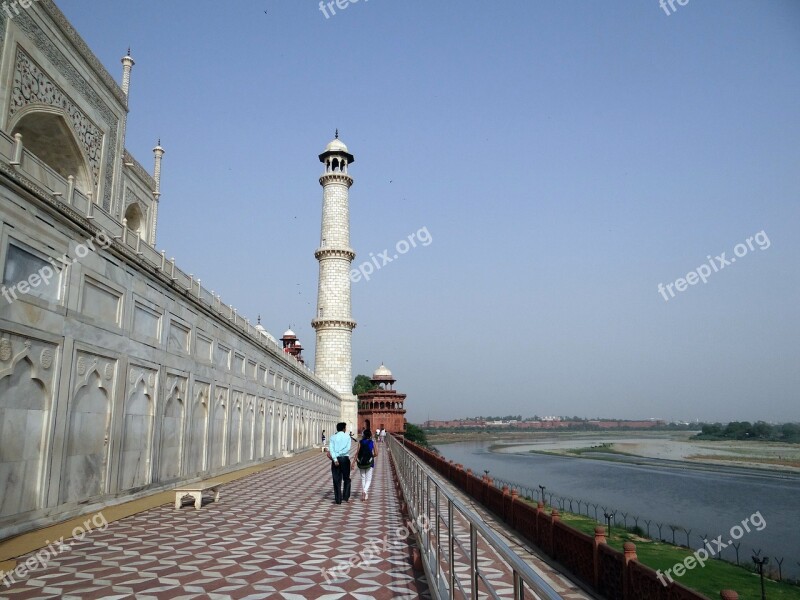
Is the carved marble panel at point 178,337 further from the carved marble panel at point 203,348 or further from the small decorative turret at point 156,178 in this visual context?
the small decorative turret at point 156,178

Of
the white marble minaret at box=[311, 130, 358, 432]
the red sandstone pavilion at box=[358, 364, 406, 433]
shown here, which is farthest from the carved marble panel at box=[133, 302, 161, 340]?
the red sandstone pavilion at box=[358, 364, 406, 433]

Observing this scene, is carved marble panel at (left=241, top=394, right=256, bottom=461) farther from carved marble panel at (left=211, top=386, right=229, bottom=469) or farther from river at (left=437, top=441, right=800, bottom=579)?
river at (left=437, top=441, right=800, bottom=579)

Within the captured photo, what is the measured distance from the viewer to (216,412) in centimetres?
1582

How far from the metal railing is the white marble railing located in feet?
19.9

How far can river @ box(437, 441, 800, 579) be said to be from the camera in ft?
83.7

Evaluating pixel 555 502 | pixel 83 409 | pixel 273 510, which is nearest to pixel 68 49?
pixel 83 409

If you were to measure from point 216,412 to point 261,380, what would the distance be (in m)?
5.49

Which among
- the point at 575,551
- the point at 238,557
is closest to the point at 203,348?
the point at 238,557

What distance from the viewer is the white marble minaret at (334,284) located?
141ft

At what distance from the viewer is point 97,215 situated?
9227mm

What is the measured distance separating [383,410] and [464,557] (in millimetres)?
49609

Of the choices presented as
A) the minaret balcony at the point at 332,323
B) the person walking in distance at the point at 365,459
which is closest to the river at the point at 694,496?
the person walking in distance at the point at 365,459

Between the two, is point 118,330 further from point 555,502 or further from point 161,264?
point 555,502

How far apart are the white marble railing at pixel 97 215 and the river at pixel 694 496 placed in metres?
20.0
